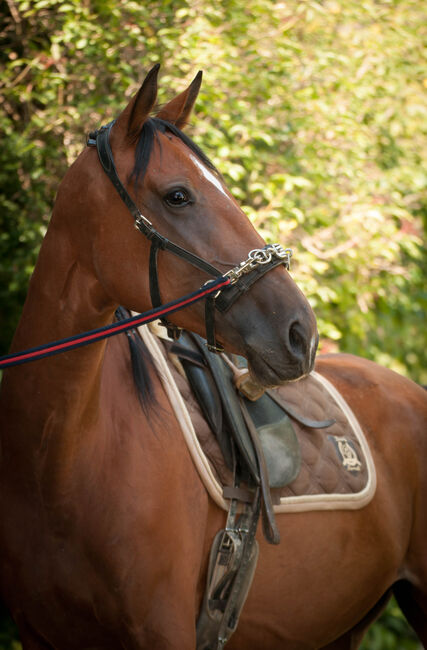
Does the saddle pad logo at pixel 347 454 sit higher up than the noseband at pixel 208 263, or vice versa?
the noseband at pixel 208 263

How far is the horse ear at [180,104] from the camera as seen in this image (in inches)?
77.2

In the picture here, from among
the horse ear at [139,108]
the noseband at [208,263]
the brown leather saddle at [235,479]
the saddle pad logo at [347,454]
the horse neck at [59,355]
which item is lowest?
the saddle pad logo at [347,454]

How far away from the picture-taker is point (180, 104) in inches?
77.8

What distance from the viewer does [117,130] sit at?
180cm

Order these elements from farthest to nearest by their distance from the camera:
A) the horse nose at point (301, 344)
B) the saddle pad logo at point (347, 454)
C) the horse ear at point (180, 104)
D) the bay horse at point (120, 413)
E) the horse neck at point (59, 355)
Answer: the saddle pad logo at point (347, 454) → the horse ear at point (180, 104) → the horse neck at point (59, 355) → the bay horse at point (120, 413) → the horse nose at point (301, 344)

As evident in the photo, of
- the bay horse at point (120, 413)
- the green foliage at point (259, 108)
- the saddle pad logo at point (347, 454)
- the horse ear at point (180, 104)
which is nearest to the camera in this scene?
the bay horse at point (120, 413)

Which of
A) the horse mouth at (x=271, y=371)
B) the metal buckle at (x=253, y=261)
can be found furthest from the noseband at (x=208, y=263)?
the horse mouth at (x=271, y=371)

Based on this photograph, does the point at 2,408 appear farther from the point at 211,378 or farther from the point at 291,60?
the point at 291,60

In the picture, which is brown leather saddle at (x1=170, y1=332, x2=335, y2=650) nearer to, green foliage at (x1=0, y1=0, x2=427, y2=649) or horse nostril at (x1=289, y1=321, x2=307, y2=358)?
horse nostril at (x1=289, y1=321, x2=307, y2=358)

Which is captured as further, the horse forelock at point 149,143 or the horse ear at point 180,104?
the horse ear at point 180,104

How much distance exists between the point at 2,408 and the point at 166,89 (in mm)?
2653

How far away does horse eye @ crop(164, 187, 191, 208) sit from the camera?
1.74 meters

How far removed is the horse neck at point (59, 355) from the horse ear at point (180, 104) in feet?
1.63

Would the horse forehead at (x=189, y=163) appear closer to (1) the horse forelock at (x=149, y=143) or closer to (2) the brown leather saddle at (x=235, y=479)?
(1) the horse forelock at (x=149, y=143)
